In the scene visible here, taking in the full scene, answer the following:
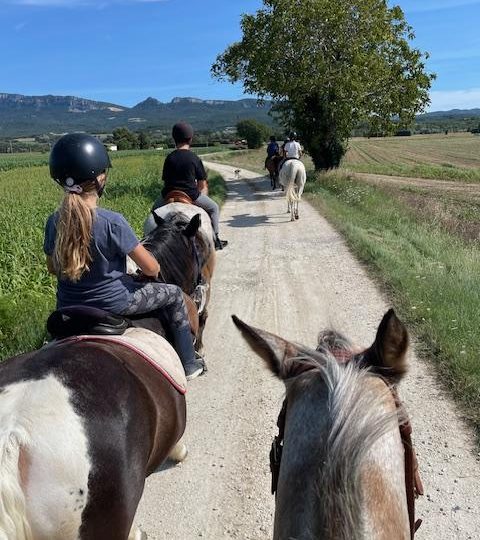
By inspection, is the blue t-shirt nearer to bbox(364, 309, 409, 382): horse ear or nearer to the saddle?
bbox(364, 309, 409, 382): horse ear

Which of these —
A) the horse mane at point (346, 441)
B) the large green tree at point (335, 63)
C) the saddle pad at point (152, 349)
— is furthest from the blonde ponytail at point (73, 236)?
the large green tree at point (335, 63)

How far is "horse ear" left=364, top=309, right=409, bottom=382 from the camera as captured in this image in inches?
69.8

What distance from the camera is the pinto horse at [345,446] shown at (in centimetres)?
147

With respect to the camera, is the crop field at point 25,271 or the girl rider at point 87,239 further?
the crop field at point 25,271

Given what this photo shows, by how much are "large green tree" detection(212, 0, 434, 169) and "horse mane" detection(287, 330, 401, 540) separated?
799 inches

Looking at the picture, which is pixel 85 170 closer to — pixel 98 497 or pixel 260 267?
pixel 98 497

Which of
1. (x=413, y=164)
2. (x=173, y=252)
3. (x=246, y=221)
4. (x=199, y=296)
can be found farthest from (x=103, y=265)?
(x=413, y=164)

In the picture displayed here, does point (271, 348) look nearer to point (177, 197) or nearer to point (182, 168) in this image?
point (177, 197)

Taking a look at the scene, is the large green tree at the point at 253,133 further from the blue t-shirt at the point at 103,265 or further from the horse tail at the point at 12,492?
the horse tail at the point at 12,492

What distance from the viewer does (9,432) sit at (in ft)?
6.86

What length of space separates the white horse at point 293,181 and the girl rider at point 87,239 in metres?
11.6

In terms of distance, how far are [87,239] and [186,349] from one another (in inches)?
62.1

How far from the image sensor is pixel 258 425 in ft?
15.5

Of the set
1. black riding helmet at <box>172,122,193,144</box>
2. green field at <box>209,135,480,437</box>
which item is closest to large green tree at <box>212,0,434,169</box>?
green field at <box>209,135,480,437</box>
